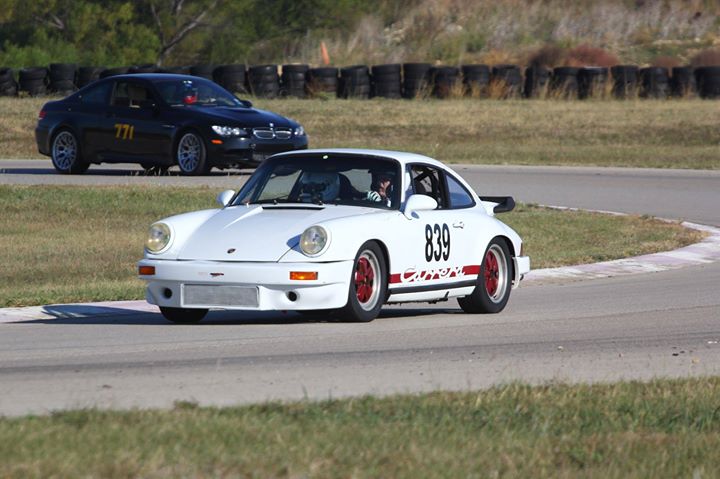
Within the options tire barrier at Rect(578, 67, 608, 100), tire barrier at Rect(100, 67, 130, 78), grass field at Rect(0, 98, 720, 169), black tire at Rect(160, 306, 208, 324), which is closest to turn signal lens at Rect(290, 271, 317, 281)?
black tire at Rect(160, 306, 208, 324)

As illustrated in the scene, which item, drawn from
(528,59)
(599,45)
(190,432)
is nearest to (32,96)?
(528,59)

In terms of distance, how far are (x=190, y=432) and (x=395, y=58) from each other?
147ft

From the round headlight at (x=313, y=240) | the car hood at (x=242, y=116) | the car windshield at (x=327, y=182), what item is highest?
the car windshield at (x=327, y=182)

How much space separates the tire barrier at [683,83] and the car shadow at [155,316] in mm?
27594

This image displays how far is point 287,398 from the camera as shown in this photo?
7172 millimetres

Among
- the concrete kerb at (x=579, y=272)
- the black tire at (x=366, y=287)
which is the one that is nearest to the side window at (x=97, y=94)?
the concrete kerb at (x=579, y=272)

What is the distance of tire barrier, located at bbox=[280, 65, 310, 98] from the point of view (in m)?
37.3

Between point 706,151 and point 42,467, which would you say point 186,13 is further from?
point 42,467

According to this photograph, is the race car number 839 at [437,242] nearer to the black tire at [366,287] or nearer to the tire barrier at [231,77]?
the black tire at [366,287]

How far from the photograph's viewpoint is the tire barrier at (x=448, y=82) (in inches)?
1443

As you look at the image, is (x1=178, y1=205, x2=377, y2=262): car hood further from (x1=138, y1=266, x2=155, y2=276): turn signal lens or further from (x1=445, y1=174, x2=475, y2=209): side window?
(x1=445, y1=174, x2=475, y2=209): side window

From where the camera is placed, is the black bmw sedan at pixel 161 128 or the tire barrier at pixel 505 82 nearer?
the black bmw sedan at pixel 161 128

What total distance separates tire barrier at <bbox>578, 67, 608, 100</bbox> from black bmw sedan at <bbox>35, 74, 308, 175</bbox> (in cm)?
1641

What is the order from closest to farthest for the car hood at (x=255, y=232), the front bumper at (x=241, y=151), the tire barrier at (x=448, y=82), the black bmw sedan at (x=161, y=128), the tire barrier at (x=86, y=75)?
the car hood at (x=255, y=232), the front bumper at (x=241, y=151), the black bmw sedan at (x=161, y=128), the tire barrier at (x=86, y=75), the tire barrier at (x=448, y=82)
